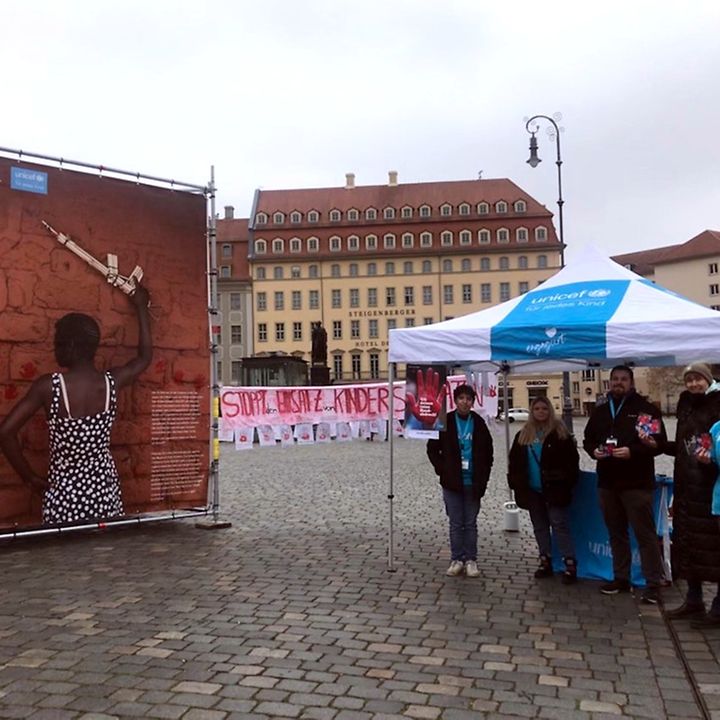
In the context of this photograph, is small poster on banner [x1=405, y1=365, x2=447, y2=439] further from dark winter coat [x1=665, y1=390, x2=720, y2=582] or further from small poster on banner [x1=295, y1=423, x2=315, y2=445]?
small poster on banner [x1=295, y1=423, x2=315, y2=445]

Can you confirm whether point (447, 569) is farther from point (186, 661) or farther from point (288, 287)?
point (288, 287)

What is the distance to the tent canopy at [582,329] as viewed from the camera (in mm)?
5961

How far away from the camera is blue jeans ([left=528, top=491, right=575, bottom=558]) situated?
662 centimetres

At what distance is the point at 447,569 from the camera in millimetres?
→ 7059

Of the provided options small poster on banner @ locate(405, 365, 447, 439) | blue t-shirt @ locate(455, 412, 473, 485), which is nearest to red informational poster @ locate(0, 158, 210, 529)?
small poster on banner @ locate(405, 365, 447, 439)

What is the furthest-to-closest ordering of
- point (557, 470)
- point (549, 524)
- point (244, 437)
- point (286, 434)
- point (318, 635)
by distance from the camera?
point (244, 437) → point (286, 434) → point (549, 524) → point (557, 470) → point (318, 635)

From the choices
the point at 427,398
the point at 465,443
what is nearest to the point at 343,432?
the point at 427,398

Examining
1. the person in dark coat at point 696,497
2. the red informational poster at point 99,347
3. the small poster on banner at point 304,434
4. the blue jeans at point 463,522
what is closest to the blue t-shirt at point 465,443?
the blue jeans at point 463,522

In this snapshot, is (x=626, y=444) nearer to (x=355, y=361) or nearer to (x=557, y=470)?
(x=557, y=470)

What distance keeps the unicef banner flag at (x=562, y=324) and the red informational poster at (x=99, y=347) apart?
4336 millimetres

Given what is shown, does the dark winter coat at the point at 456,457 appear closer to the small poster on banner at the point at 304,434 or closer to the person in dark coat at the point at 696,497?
the person in dark coat at the point at 696,497

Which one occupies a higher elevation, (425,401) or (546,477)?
(425,401)

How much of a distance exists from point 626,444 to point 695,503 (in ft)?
2.81

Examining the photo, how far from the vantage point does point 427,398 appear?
753 centimetres
